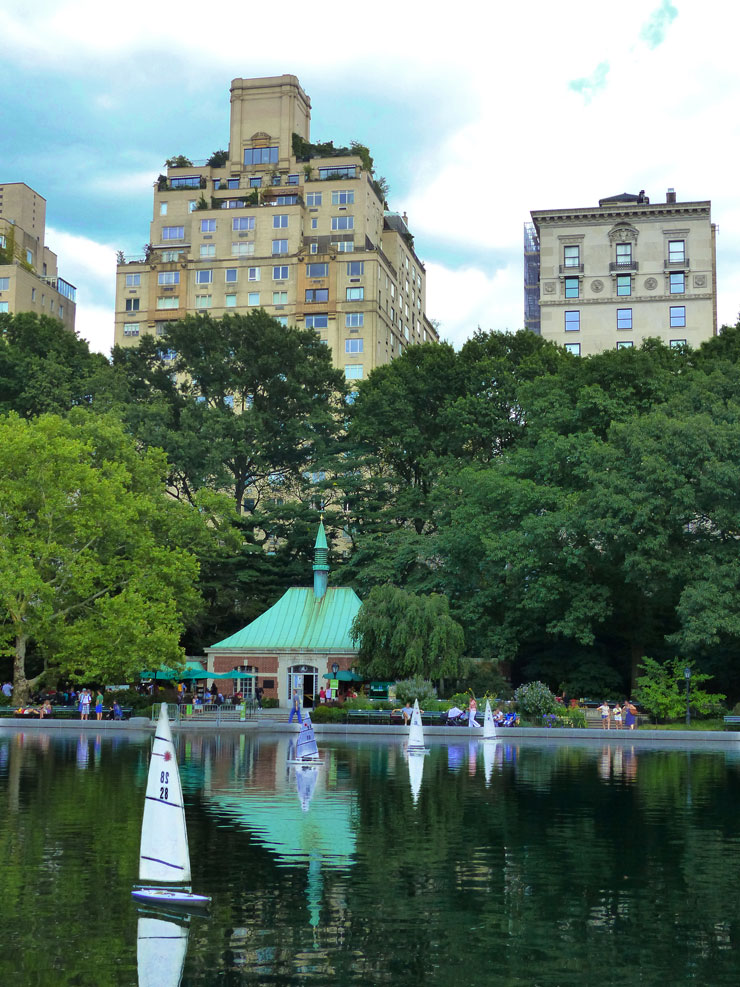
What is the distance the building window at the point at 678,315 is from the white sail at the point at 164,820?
95708 millimetres

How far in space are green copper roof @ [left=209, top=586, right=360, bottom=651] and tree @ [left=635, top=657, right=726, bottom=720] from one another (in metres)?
16.3

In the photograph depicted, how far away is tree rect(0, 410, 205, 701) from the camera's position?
5616cm

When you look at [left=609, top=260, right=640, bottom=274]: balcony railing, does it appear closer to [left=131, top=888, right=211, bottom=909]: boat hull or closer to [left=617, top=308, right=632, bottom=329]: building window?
[left=617, top=308, right=632, bottom=329]: building window

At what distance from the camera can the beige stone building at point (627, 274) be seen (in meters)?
104

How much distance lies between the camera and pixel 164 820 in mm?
15844

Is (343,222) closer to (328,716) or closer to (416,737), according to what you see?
(328,716)

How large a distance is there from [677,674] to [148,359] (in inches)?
1765

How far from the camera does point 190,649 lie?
76938mm

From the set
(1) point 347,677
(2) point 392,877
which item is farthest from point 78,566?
(2) point 392,877

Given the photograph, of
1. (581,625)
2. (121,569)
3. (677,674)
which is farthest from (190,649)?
(677,674)

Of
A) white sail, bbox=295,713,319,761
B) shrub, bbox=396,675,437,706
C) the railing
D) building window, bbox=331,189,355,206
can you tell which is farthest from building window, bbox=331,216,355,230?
white sail, bbox=295,713,319,761

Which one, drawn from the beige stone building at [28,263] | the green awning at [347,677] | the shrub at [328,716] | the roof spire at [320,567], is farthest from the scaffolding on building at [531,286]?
the shrub at [328,716]

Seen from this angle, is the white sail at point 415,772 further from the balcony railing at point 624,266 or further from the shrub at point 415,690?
the balcony railing at point 624,266

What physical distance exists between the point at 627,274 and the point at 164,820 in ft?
315
